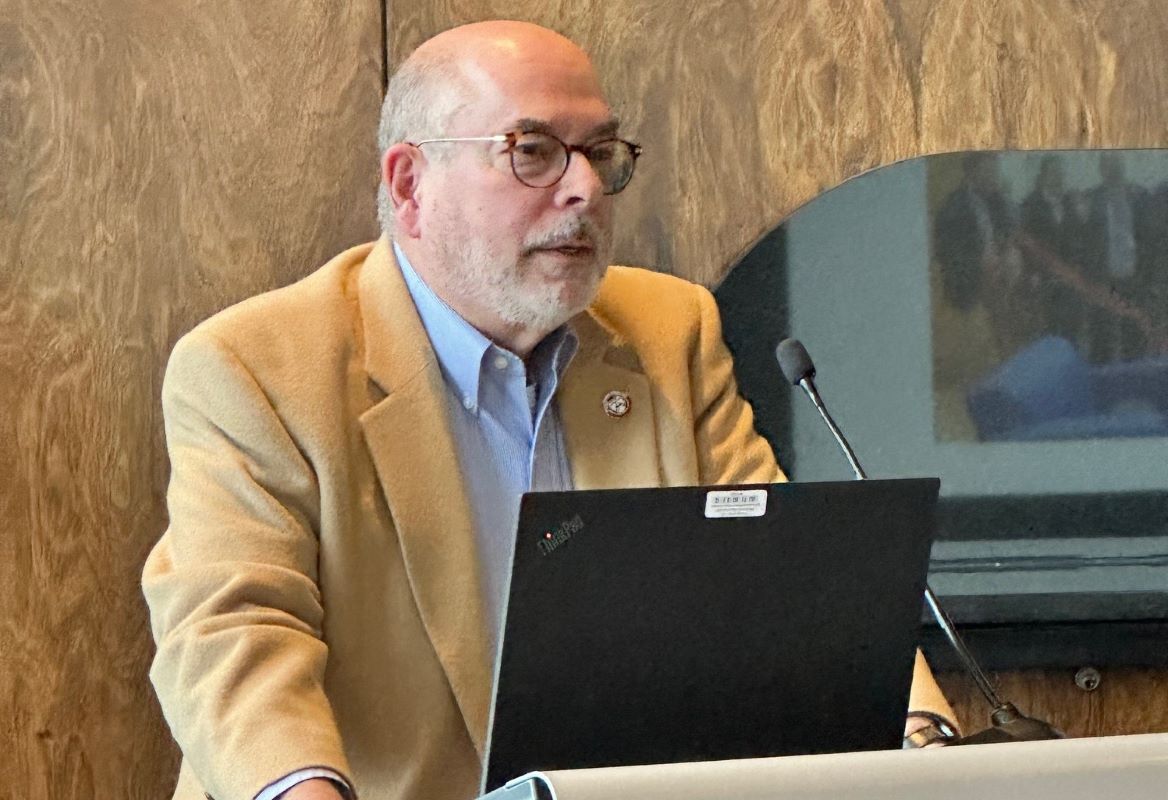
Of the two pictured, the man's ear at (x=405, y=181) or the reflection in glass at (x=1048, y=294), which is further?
the reflection in glass at (x=1048, y=294)

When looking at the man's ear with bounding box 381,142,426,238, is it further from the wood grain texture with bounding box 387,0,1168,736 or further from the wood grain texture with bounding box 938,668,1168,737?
the wood grain texture with bounding box 938,668,1168,737

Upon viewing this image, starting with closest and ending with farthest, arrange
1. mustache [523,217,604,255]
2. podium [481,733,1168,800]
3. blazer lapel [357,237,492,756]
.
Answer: podium [481,733,1168,800], blazer lapel [357,237,492,756], mustache [523,217,604,255]

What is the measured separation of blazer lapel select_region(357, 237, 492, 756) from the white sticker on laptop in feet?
1.90

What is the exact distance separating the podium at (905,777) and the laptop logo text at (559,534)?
206mm

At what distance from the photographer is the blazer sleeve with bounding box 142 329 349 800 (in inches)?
58.2

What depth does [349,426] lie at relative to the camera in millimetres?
1767

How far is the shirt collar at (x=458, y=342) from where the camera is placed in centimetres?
188

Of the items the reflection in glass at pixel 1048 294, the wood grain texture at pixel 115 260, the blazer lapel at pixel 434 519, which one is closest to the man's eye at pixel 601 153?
the blazer lapel at pixel 434 519

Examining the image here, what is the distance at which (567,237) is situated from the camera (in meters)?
1.86

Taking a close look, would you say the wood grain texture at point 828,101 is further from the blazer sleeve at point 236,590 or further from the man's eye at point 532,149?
the blazer sleeve at point 236,590

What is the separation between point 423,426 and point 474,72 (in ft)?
1.39

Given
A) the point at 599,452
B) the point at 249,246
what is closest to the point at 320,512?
the point at 599,452

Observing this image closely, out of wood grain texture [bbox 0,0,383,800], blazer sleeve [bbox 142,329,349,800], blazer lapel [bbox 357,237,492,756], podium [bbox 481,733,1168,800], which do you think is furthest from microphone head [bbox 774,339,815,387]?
wood grain texture [bbox 0,0,383,800]

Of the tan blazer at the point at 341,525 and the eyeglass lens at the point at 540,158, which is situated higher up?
the eyeglass lens at the point at 540,158
